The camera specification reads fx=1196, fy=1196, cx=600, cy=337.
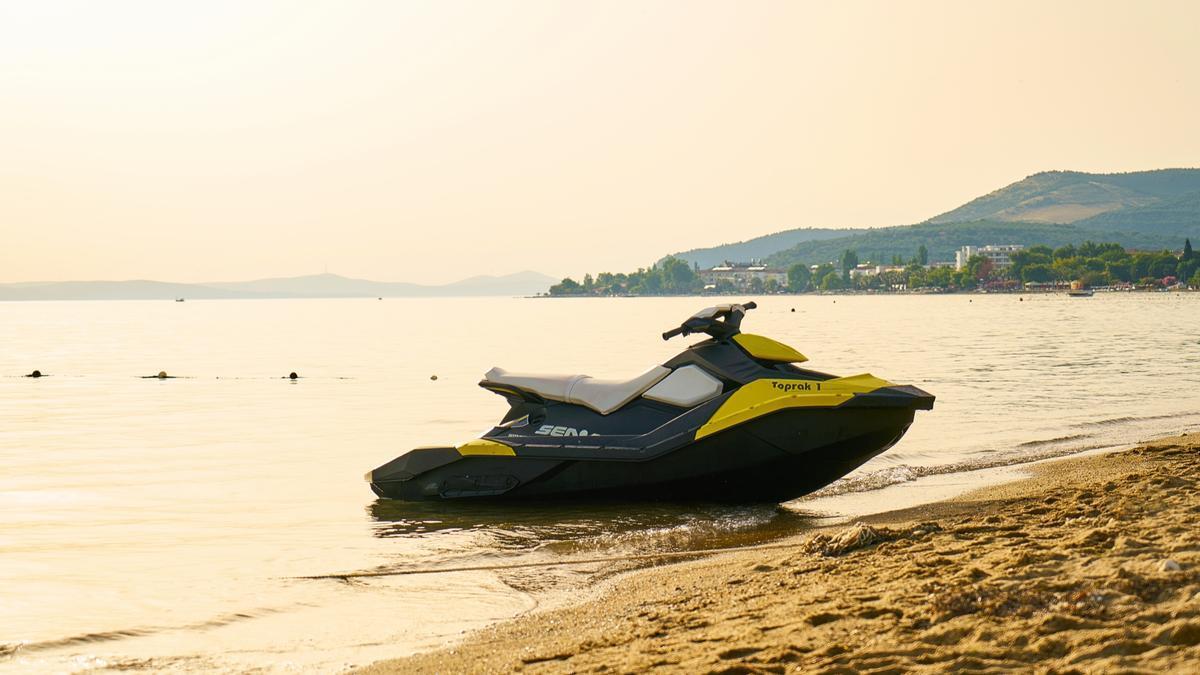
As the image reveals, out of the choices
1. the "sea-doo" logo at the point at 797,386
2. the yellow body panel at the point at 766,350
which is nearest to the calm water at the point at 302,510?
the "sea-doo" logo at the point at 797,386

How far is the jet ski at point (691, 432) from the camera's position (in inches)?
411

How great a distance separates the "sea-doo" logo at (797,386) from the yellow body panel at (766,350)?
32 centimetres

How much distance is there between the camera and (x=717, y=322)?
35.3 ft

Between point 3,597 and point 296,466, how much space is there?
6.96m

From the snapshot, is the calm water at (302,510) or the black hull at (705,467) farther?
the black hull at (705,467)

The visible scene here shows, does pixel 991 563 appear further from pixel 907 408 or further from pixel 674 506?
pixel 674 506

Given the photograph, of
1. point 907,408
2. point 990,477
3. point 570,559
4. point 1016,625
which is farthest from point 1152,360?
point 1016,625

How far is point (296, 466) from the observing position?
49.6ft

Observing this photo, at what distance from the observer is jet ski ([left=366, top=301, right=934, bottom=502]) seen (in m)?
10.4

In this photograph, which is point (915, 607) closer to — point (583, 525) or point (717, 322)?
point (583, 525)

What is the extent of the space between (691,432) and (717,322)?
1.02m

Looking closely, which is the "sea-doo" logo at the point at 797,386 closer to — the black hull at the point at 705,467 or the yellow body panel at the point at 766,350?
the black hull at the point at 705,467

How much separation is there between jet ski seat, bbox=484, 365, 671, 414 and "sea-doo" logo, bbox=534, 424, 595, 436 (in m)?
0.24

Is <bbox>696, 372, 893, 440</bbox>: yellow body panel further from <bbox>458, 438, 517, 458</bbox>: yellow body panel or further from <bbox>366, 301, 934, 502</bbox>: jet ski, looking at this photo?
<bbox>458, 438, 517, 458</bbox>: yellow body panel
